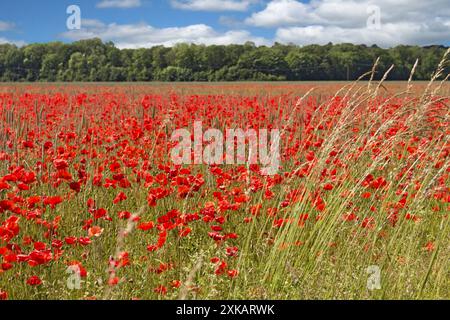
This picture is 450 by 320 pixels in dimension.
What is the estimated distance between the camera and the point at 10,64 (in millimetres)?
19422

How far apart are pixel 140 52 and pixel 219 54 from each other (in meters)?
14.1

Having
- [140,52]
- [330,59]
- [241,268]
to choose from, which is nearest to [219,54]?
[330,59]

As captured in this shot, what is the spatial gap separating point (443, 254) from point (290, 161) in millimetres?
2484

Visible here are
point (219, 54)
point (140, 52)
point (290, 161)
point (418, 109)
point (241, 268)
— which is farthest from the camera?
point (219, 54)

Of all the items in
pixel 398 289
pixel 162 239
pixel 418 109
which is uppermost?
pixel 418 109

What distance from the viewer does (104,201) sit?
382 cm

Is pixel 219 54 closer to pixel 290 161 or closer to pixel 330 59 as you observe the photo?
pixel 330 59
